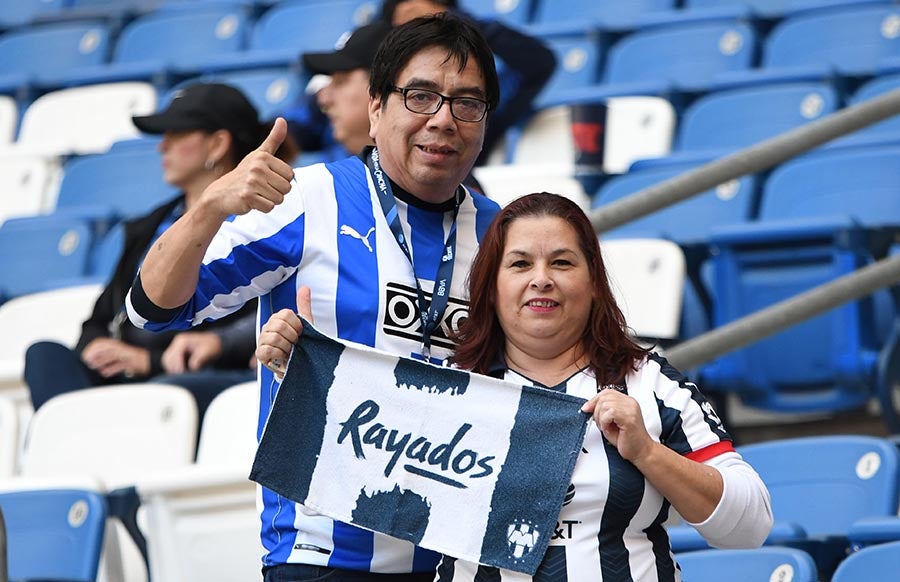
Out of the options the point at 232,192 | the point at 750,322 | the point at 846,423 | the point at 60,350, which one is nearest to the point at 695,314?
the point at 846,423

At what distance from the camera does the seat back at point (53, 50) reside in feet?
24.6

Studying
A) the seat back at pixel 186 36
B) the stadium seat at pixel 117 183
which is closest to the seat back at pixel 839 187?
the stadium seat at pixel 117 183

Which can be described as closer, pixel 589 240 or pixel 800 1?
pixel 589 240

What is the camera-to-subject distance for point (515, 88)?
17.0ft

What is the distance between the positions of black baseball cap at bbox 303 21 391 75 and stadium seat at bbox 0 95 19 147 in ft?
10.7

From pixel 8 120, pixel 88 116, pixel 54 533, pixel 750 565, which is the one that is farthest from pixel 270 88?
pixel 750 565

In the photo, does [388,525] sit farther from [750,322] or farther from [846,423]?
[846,423]

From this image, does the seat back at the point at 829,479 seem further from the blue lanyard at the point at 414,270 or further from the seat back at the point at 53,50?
the seat back at the point at 53,50

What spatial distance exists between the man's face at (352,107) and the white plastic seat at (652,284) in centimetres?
74

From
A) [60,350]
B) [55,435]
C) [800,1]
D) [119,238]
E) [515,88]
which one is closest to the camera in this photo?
[55,435]

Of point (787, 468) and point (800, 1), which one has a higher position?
point (800, 1)

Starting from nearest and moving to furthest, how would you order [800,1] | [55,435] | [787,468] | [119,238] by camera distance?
[787,468], [55,435], [119,238], [800,1]

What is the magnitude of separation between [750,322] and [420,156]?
136 cm

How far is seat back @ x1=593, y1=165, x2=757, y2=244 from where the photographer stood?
4770mm
